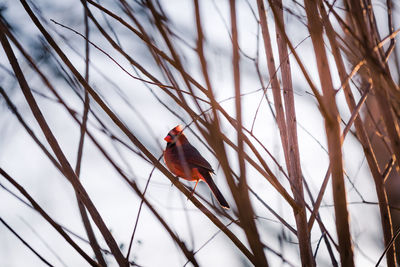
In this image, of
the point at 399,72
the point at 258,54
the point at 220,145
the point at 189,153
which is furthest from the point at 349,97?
the point at 189,153

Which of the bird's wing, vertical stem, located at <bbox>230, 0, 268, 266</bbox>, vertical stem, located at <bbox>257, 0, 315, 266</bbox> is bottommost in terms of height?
vertical stem, located at <bbox>230, 0, 268, 266</bbox>

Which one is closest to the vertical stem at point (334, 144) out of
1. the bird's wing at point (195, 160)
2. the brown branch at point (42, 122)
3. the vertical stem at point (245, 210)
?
the vertical stem at point (245, 210)

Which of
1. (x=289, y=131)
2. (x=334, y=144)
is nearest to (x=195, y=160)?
(x=289, y=131)

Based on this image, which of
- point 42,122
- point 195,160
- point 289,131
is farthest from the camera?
point 195,160

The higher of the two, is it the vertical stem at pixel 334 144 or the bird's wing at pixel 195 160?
the bird's wing at pixel 195 160

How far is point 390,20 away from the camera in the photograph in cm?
133

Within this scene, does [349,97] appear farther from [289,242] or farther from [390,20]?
[289,242]

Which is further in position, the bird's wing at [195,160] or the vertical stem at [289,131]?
the bird's wing at [195,160]

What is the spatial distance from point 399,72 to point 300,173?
0.42 meters

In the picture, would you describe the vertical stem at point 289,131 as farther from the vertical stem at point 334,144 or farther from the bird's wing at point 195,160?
the bird's wing at point 195,160

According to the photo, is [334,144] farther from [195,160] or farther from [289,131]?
[195,160]

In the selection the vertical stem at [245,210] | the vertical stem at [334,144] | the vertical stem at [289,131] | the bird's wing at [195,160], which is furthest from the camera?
the bird's wing at [195,160]

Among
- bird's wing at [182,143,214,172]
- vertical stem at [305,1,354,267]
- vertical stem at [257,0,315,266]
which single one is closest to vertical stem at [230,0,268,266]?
vertical stem at [305,1,354,267]

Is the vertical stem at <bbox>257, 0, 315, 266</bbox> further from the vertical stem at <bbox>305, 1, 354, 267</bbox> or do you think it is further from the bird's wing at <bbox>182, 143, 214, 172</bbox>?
the bird's wing at <bbox>182, 143, 214, 172</bbox>
